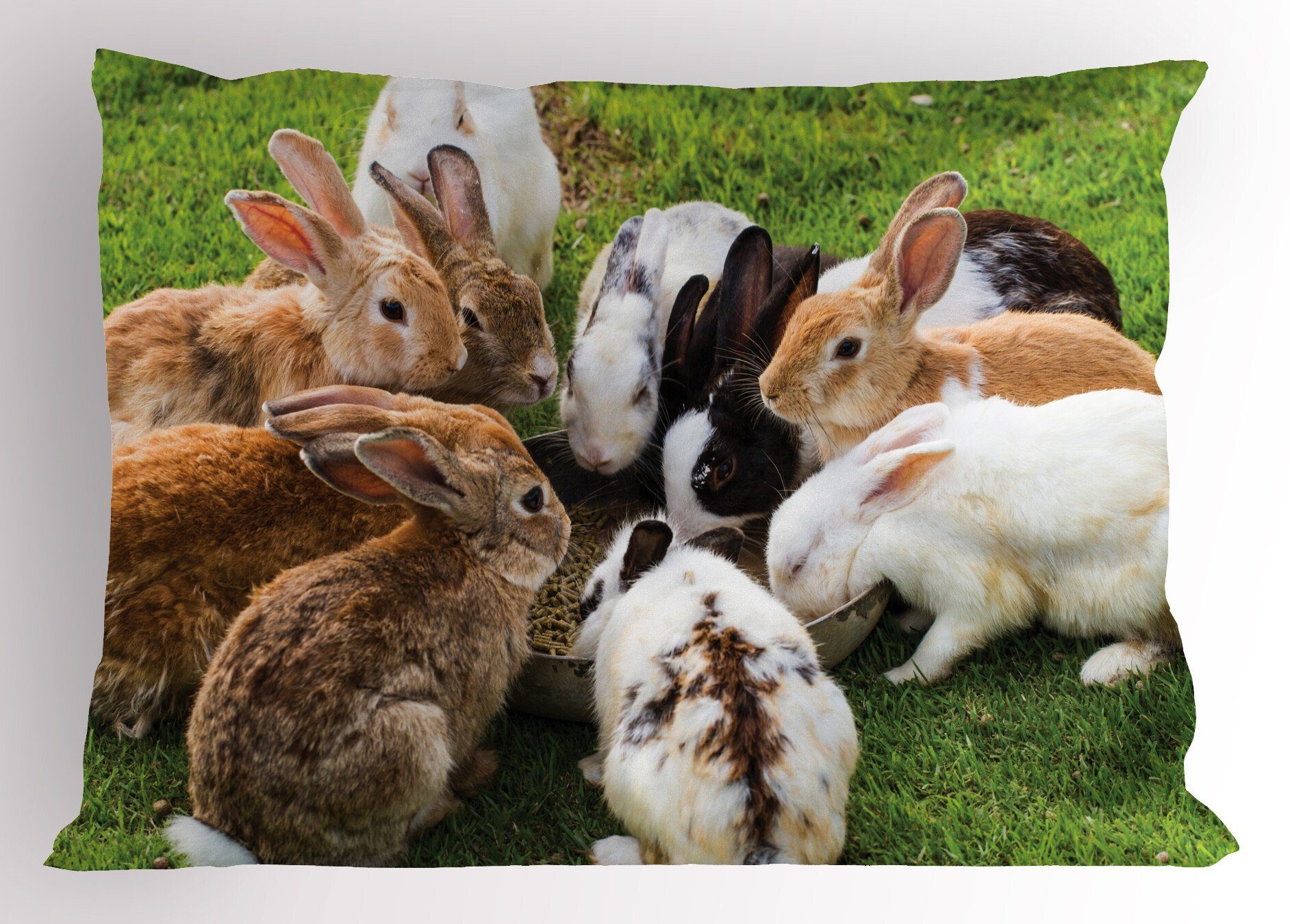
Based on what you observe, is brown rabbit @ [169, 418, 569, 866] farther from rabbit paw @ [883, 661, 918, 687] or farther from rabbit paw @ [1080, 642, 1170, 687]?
rabbit paw @ [1080, 642, 1170, 687]

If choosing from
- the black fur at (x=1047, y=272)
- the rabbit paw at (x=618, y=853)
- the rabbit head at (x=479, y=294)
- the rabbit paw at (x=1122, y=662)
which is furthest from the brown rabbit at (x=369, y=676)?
the black fur at (x=1047, y=272)

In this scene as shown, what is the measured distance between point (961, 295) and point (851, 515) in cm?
69

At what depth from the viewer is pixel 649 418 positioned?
134 inches

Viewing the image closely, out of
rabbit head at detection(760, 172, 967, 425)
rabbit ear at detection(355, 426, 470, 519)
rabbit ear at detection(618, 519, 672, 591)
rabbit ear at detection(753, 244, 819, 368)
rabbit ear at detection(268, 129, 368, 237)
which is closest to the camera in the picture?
rabbit ear at detection(355, 426, 470, 519)

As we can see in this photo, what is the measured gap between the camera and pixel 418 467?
264 cm

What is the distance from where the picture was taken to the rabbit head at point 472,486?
2.61 m

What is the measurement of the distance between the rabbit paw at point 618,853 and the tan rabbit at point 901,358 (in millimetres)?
1049

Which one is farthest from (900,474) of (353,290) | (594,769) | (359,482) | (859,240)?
(353,290)

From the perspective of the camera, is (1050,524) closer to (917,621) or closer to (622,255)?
(917,621)

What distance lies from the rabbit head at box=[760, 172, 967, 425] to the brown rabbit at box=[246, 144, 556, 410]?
1.96 ft

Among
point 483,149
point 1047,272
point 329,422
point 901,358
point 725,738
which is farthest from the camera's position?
point 1047,272

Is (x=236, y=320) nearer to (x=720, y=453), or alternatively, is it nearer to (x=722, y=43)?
(x=720, y=453)

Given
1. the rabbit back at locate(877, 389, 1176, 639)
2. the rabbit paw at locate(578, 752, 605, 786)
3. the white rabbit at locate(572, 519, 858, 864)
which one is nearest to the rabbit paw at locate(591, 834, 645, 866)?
the white rabbit at locate(572, 519, 858, 864)

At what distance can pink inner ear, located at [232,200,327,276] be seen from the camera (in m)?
2.98
